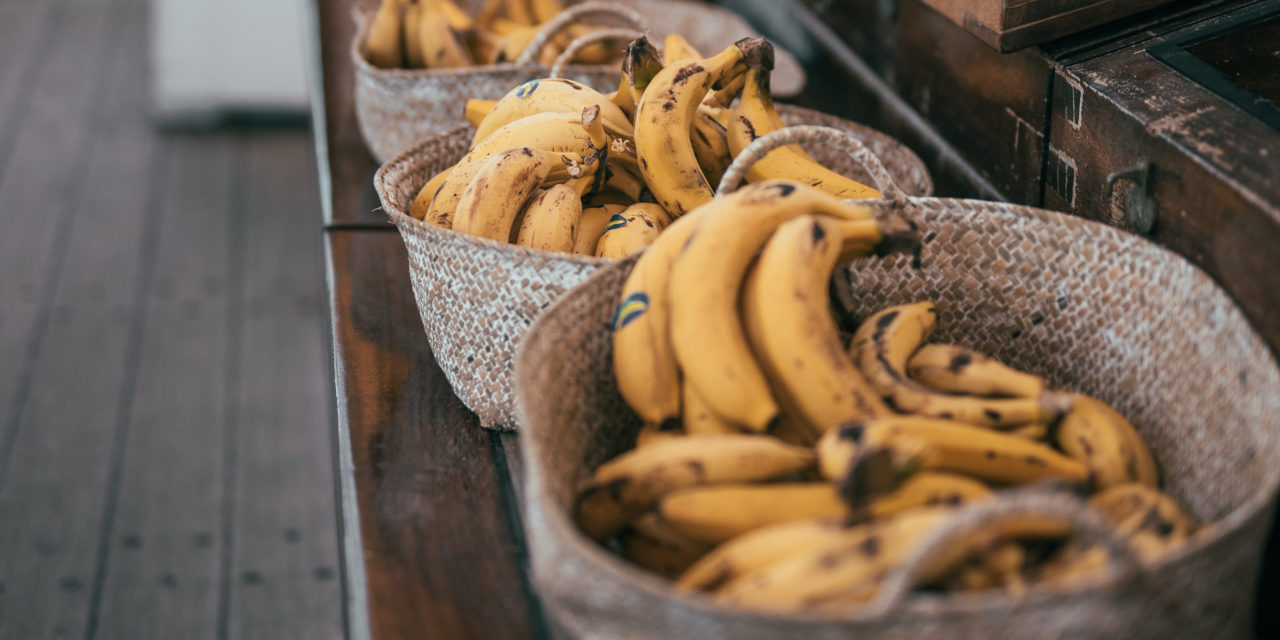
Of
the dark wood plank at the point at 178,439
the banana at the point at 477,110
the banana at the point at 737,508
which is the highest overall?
the banana at the point at 737,508

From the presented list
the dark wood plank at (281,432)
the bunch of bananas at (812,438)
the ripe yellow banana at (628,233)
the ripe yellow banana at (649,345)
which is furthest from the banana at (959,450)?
the dark wood plank at (281,432)

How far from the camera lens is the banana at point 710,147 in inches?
46.6

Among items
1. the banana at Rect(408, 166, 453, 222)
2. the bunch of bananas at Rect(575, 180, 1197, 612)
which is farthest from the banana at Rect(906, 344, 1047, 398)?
the banana at Rect(408, 166, 453, 222)

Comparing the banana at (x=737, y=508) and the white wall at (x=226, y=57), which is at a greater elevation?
the banana at (x=737, y=508)

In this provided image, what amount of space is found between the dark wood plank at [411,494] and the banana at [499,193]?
0.19 meters

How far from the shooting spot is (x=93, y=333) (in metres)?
2.54

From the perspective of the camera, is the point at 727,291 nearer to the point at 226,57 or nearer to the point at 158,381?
the point at 158,381

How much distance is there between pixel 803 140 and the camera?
0.92 m

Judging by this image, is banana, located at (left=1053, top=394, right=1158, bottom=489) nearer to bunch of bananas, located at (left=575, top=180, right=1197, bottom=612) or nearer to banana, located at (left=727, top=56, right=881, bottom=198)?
bunch of bananas, located at (left=575, top=180, right=1197, bottom=612)

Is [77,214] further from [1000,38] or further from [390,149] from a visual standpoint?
[1000,38]

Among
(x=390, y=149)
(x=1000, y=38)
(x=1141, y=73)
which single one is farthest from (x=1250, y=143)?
(x=390, y=149)

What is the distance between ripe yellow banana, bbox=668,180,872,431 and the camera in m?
0.77

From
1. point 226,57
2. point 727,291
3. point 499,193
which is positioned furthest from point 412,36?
point 226,57

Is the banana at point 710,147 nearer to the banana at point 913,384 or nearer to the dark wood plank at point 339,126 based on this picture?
the banana at point 913,384
